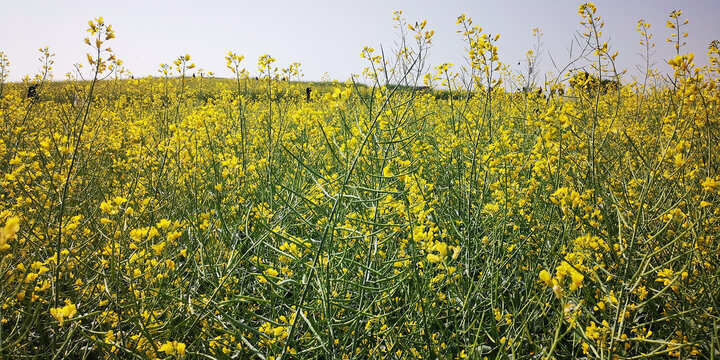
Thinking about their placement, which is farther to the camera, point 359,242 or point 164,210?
point 164,210

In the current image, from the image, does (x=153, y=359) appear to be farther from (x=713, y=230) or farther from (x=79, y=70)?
(x=713, y=230)

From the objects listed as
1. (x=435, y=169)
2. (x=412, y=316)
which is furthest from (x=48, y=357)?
(x=435, y=169)

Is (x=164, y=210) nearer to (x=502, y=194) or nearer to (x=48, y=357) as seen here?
(x=48, y=357)

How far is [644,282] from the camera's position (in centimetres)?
180

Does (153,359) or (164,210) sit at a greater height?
(164,210)

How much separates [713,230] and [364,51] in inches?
90.1

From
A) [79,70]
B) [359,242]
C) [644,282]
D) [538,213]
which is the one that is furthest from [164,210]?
[644,282]

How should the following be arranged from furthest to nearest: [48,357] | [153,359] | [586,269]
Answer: [48,357], [586,269], [153,359]

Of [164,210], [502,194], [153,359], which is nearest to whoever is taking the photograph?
[153,359]

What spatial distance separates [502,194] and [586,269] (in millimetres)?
690

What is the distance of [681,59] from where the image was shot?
143 cm

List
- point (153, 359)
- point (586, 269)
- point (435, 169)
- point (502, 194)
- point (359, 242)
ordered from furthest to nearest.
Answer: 1. point (435, 169)
2. point (502, 194)
3. point (359, 242)
4. point (586, 269)
5. point (153, 359)

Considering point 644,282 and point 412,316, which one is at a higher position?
point 644,282

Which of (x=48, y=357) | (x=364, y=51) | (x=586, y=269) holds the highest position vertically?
(x=364, y=51)
